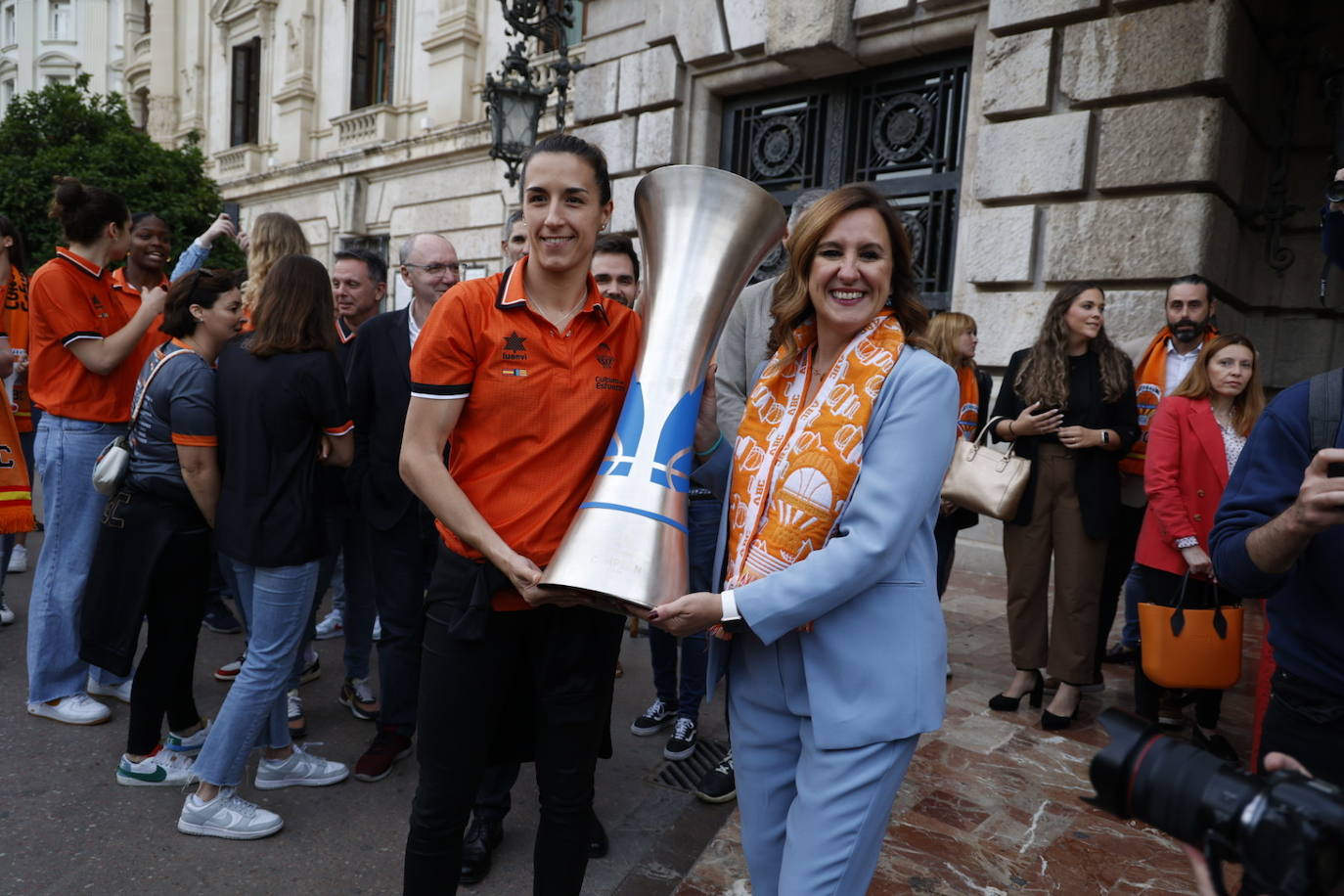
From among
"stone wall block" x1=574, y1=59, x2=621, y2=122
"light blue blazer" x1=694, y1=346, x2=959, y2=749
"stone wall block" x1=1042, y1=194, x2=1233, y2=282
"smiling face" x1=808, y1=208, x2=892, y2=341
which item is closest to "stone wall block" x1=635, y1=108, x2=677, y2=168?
"stone wall block" x1=574, y1=59, x2=621, y2=122

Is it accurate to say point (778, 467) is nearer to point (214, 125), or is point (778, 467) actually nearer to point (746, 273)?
point (746, 273)

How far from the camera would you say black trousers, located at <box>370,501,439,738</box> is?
3.39m

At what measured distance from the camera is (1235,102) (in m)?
5.78

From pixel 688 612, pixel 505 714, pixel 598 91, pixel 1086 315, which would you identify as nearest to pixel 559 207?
pixel 688 612

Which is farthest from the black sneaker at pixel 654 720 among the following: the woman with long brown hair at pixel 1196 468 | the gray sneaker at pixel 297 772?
the woman with long brown hair at pixel 1196 468

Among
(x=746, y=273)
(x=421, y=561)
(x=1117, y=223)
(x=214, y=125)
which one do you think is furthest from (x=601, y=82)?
(x=214, y=125)

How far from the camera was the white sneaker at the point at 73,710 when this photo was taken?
370cm

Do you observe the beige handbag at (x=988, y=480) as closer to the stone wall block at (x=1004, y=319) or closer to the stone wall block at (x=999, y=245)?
the stone wall block at (x=1004, y=319)

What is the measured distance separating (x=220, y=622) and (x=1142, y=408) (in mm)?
5217

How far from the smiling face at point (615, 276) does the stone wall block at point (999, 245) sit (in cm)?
375

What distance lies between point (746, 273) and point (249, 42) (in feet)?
65.4

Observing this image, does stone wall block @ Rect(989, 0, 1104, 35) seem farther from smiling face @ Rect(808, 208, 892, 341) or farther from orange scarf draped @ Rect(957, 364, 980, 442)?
smiling face @ Rect(808, 208, 892, 341)

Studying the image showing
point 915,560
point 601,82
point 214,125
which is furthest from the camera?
point 214,125

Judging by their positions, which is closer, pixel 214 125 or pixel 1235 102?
pixel 1235 102
